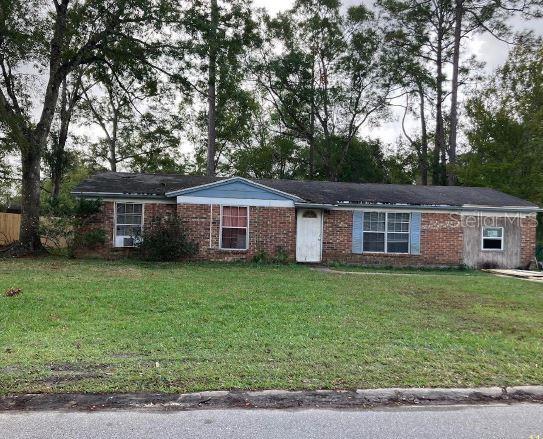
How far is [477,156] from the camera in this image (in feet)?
83.2

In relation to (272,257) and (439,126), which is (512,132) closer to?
(439,126)

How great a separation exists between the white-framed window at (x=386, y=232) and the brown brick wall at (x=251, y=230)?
316 cm

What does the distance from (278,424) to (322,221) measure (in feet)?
45.4

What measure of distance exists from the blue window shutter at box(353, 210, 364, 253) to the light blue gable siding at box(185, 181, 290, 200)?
3.09 meters

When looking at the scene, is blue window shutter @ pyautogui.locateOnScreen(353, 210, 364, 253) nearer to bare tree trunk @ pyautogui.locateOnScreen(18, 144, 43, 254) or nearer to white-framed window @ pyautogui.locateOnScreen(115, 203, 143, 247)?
white-framed window @ pyautogui.locateOnScreen(115, 203, 143, 247)

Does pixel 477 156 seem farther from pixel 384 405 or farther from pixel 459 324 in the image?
pixel 384 405

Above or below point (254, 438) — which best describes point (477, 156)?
above

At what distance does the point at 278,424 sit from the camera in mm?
3842

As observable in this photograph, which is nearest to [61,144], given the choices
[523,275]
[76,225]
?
[76,225]

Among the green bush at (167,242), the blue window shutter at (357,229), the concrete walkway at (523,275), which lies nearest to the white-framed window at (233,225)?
the green bush at (167,242)

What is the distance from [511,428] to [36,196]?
18297mm

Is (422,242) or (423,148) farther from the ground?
(423,148)

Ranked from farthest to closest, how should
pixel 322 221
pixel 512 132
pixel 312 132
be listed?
pixel 312 132 → pixel 512 132 → pixel 322 221

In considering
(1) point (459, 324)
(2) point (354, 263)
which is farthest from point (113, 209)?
(1) point (459, 324)
